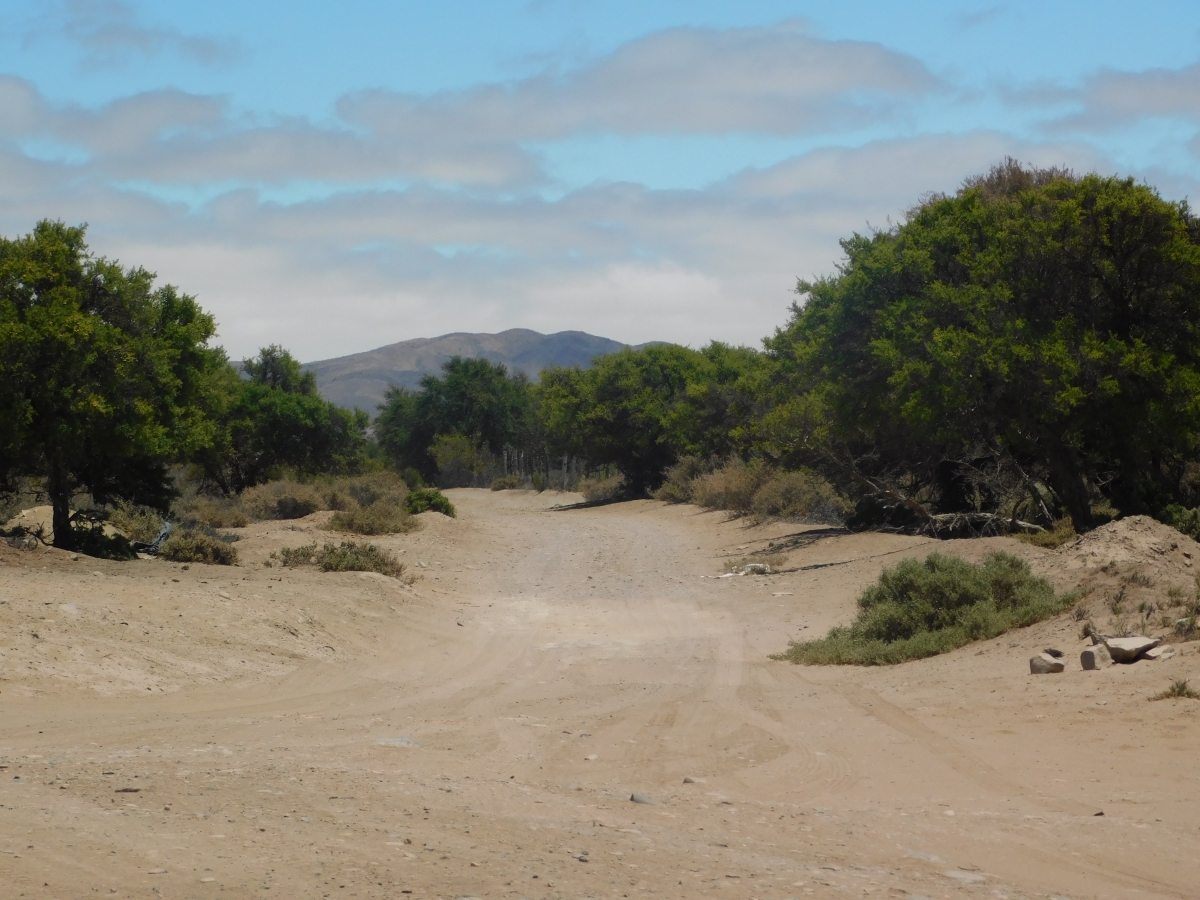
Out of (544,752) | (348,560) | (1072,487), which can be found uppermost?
(1072,487)

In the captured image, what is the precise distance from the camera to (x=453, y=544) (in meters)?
27.8

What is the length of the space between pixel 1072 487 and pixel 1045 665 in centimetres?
1150

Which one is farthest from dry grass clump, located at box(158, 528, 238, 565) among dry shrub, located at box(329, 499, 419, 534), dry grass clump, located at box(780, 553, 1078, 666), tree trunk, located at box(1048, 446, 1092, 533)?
tree trunk, located at box(1048, 446, 1092, 533)

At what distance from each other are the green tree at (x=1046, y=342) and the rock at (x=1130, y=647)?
9890mm

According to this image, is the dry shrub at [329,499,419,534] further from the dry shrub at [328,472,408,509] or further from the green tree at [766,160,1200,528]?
the green tree at [766,160,1200,528]

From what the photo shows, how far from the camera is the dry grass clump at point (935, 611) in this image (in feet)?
41.5

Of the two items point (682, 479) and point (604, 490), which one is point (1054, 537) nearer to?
point (682, 479)

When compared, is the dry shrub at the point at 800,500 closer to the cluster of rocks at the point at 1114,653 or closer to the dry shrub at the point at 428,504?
the dry shrub at the point at 428,504

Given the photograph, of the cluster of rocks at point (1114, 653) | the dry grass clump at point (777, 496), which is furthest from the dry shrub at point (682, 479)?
the cluster of rocks at point (1114, 653)

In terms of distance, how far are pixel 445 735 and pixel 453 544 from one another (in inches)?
745

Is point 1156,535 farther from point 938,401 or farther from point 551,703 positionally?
point 551,703

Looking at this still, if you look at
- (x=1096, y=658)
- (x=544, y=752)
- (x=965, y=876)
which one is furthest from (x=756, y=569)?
(x=965, y=876)

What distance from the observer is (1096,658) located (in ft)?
34.1

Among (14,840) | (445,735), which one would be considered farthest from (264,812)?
(445,735)
